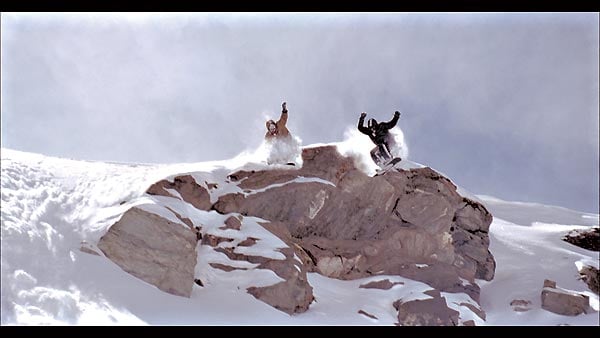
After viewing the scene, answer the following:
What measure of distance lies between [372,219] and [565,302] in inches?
329

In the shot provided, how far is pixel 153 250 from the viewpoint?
1398 centimetres

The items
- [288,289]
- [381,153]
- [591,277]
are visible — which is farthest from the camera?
[591,277]

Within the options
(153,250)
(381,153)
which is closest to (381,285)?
(381,153)

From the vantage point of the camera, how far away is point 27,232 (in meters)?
12.1

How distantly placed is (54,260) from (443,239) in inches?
648

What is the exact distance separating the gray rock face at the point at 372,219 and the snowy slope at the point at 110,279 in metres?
0.75

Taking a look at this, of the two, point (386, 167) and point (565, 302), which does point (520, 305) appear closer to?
point (565, 302)

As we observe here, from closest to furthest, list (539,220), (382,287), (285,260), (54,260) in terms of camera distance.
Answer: (54,260)
(285,260)
(382,287)
(539,220)

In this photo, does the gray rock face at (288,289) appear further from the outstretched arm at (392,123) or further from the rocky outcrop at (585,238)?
the rocky outcrop at (585,238)

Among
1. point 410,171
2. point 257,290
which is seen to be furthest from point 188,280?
point 410,171

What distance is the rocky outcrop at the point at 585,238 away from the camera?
90.1 feet

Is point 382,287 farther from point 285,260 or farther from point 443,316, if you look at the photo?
point 285,260

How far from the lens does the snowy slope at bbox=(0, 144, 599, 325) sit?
10797 millimetres

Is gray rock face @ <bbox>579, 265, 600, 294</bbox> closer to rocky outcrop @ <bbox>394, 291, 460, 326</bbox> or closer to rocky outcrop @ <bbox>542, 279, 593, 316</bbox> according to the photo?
rocky outcrop @ <bbox>542, 279, 593, 316</bbox>
